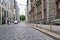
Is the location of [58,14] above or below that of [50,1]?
below

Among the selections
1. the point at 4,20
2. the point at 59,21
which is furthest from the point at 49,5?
the point at 4,20

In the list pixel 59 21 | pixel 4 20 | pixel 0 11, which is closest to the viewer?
pixel 59 21

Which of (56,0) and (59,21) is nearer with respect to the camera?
(59,21)

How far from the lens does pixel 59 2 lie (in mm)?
23953

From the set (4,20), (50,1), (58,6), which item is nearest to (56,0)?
(58,6)

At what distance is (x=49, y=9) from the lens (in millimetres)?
28969

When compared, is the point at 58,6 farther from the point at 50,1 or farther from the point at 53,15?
the point at 50,1

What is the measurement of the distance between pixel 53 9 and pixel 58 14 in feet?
5.65

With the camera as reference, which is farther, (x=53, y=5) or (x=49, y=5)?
(x=49, y=5)

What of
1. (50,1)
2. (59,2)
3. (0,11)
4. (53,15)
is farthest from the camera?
(0,11)

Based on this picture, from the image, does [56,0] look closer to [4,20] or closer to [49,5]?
[49,5]

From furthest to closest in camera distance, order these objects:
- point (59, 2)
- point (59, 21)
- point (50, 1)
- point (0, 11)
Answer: point (0, 11)
point (50, 1)
point (59, 2)
point (59, 21)

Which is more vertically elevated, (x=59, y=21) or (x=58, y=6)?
(x=58, y=6)

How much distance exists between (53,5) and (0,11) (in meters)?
31.8
